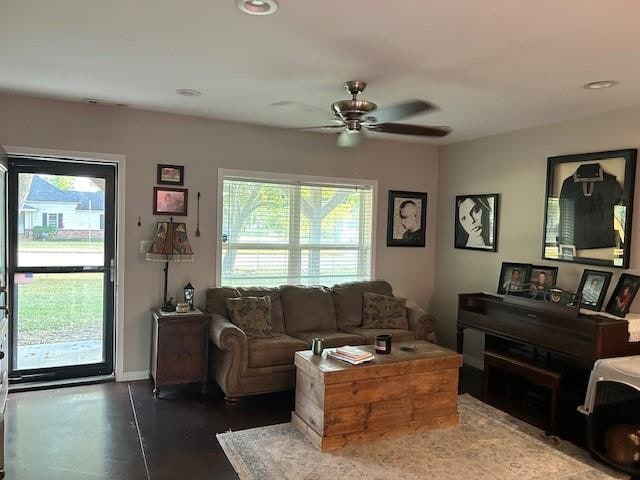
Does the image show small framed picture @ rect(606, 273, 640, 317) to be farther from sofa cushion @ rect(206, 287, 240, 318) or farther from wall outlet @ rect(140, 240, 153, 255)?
wall outlet @ rect(140, 240, 153, 255)

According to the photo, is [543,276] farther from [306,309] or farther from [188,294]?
[188,294]

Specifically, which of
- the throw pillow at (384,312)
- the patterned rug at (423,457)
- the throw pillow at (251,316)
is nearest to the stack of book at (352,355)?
the patterned rug at (423,457)

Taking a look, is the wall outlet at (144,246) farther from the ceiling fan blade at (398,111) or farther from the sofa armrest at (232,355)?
the ceiling fan blade at (398,111)

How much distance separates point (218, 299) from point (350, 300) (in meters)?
1.38

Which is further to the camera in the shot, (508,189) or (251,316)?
(508,189)

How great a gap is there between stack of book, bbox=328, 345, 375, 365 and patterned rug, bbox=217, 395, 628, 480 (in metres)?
0.55

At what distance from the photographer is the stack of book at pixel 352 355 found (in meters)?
3.38

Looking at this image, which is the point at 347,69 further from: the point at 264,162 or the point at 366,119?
the point at 264,162

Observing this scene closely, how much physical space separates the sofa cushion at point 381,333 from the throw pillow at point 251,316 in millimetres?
858

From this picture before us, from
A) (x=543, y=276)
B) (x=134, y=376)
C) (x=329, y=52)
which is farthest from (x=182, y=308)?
(x=543, y=276)

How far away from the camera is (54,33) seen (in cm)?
262

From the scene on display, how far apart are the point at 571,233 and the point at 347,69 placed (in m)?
2.50

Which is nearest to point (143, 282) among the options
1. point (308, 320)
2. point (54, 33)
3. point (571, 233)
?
point (308, 320)

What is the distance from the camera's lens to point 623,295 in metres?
3.68
